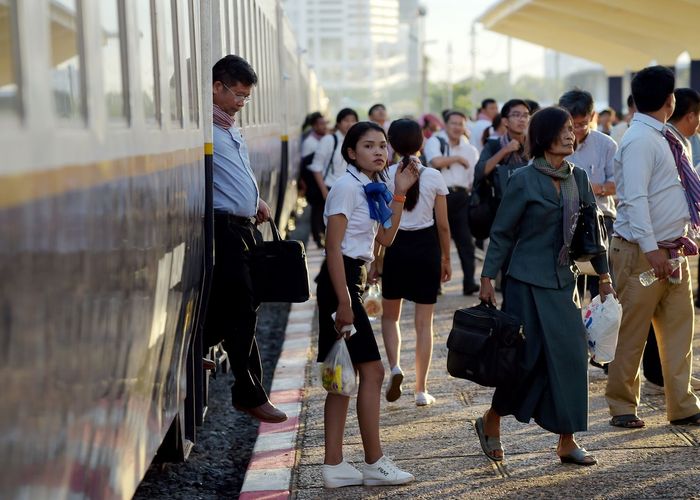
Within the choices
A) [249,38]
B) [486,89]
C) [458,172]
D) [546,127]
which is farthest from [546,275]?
[486,89]

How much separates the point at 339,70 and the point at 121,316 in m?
180

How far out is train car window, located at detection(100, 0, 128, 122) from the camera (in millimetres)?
3543

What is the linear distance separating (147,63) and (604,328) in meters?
2.72

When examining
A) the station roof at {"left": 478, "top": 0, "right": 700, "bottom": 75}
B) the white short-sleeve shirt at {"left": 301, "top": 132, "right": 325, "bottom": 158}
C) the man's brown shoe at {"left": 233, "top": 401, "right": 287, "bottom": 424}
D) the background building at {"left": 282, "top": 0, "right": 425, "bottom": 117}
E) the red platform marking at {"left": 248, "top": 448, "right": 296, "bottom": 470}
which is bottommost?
the red platform marking at {"left": 248, "top": 448, "right": 296, "bottom": 470}

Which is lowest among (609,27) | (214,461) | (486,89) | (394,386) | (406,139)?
(214,461)

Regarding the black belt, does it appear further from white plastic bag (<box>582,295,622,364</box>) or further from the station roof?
the station roof

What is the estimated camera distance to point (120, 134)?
11.9 ft

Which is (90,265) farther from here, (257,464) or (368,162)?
(257,464)

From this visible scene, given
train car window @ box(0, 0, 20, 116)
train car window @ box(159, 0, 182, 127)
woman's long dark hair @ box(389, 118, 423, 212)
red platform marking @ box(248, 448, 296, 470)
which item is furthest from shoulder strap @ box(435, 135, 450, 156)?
train car window @ box(0, 0, 20, 116)

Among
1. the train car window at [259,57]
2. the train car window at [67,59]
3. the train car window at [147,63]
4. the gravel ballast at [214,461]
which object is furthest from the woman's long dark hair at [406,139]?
the train car window at [67,59]

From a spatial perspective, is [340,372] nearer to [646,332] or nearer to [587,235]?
[587,235]

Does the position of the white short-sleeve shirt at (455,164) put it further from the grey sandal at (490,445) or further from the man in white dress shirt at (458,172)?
the grey sandal at (490,445)

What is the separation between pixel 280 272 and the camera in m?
6.09

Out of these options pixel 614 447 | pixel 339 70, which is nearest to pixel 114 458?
pixel 614 447
